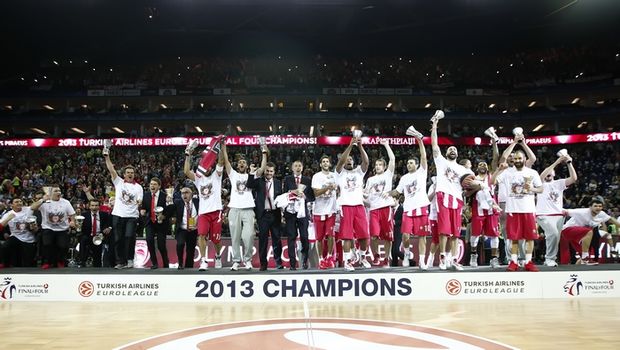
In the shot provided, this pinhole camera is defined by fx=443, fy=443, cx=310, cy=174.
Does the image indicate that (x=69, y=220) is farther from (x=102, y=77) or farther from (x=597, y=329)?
(x=102, y=77)

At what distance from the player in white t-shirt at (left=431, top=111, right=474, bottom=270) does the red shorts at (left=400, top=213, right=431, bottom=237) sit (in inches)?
11.9

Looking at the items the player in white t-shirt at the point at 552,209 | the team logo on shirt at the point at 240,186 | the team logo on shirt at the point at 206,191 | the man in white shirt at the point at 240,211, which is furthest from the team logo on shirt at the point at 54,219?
the player in white t-shirt at the point at 552,209

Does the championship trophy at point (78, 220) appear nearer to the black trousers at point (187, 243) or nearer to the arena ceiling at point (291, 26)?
the black trousers at point (187, 243)

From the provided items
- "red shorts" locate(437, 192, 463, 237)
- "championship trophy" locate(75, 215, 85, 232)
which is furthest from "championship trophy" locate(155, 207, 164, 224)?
"red shorts" locate(437, 192, 463, 237)

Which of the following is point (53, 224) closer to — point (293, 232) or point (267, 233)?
point (267, 233)

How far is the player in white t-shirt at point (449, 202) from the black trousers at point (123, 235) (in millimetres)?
6268

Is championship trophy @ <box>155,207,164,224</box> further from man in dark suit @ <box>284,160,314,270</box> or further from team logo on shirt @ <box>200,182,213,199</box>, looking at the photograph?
man in dark suit @ <box>284,160,314,270</box>

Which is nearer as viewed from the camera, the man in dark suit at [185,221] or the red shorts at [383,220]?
the red shorts at [383,220]

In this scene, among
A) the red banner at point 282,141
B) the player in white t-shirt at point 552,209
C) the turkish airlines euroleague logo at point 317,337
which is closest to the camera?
the turkish airlines euroleague logo at point 317,337

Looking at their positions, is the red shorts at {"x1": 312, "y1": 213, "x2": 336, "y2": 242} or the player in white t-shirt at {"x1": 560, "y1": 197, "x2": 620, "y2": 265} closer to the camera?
the red shorts at {"x1": 312, "y1": 213, "x2": 336, "y2": 242}

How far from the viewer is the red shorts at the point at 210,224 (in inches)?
340

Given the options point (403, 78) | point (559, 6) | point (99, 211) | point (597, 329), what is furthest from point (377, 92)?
point (597, 329)

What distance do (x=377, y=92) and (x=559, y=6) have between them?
15067mm

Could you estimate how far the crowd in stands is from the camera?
39.6m
